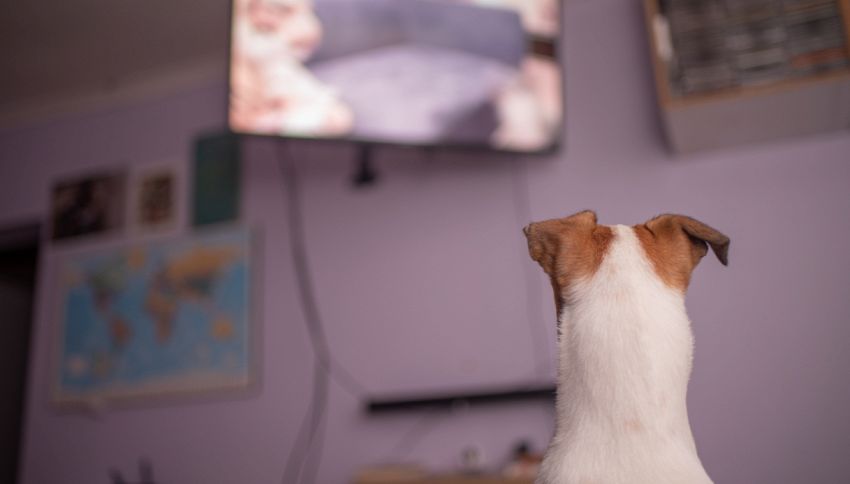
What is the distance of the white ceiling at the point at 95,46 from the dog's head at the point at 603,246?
7.43ft

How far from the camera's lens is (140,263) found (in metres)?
3.33

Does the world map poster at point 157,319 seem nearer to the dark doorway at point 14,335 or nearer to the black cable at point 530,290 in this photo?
the dark doorway at point 14,335

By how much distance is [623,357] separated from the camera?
1.08 metres

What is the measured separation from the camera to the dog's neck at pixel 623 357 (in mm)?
1061

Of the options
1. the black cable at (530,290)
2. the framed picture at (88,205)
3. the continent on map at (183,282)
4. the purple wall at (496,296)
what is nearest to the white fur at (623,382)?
the purple wall at (496,296)

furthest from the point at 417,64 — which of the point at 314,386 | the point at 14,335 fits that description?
the point at 14,335

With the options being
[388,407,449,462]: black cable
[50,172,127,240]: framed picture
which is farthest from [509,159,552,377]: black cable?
[50,172,127,240]: framed picture

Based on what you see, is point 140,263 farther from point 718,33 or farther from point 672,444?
point 672,444

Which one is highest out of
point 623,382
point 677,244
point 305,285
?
point 305,285

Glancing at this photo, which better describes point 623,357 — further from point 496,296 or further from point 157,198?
point 157,198

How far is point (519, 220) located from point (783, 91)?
0.96 m

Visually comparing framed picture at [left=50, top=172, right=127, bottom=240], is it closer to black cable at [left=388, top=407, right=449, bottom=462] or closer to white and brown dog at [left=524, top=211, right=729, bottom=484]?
black cable at [left=388, top=407, right=449, bottom=462]

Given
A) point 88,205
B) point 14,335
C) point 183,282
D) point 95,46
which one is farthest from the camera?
point 14,335

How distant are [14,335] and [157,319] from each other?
1.45 meters
